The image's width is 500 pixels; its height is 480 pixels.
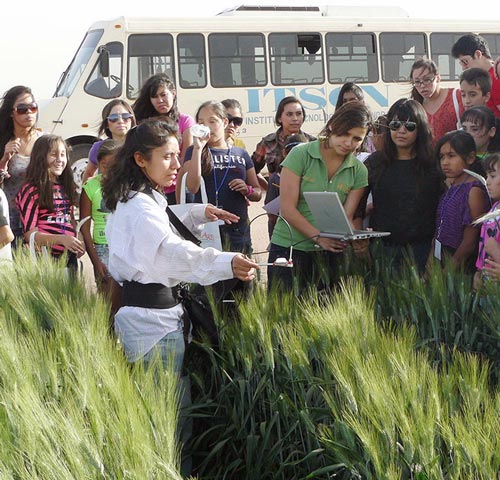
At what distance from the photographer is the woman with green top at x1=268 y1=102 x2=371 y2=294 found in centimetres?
425

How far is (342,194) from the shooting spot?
14.8 ft

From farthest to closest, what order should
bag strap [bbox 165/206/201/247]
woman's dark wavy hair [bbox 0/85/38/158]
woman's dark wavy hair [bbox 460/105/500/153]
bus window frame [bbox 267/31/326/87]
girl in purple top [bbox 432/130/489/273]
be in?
bus window frame [bbox 267/31/326/87], woman's dark wavy hair [bbox 0/85/38/158], woman's dark wavy hair [bbox 460/105/500/153], girl in purple top [bbox 432/130/489/273], bag strap [bbox 165/206/201/247]

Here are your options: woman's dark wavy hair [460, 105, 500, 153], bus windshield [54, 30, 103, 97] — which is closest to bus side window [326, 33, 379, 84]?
bus windshield [54, 30, 103, 97]

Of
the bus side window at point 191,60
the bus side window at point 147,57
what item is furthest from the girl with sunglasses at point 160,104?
the bus side window at point 191,60

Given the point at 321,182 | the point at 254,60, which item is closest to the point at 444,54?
the point at 254,60

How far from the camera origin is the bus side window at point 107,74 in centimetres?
1519

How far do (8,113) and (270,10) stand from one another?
1189 centimetres

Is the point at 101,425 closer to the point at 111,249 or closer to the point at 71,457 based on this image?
the point at 71,457

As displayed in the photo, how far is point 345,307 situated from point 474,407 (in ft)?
3.22

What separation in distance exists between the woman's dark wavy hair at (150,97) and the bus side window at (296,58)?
428 inches

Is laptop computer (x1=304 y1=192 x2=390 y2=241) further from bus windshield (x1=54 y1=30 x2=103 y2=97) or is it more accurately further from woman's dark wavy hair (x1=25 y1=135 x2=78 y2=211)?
bus windshield (x1=54 y1=30 x2=103 y2=97)

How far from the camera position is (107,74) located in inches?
599

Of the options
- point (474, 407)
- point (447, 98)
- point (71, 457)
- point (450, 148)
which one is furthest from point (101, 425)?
point (447, 98)

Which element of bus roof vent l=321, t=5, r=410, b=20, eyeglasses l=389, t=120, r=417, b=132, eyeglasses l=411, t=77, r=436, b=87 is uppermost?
bus roof vent l=321, t=5, r=410, b=20
